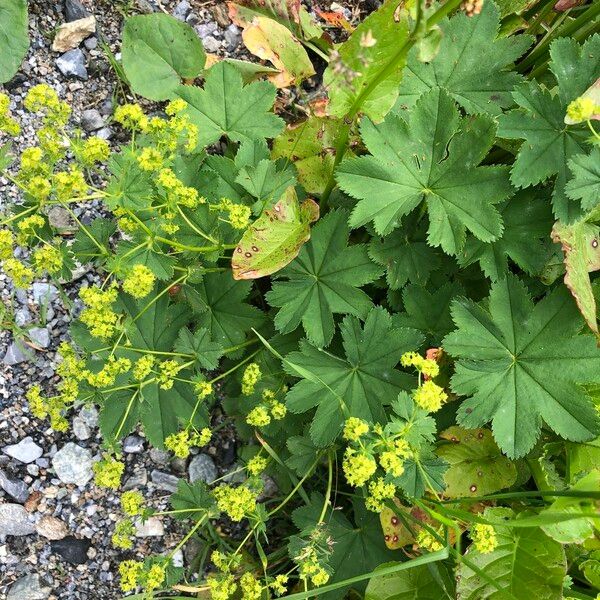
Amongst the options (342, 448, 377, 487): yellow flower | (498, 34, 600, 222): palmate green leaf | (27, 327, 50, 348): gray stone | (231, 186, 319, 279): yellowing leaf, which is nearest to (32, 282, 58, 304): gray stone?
(27, 327, 50, 348): gray stone

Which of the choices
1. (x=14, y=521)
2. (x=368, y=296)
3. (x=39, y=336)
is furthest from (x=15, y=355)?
(x=368, y=296)

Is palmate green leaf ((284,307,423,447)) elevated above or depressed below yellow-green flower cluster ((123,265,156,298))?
below

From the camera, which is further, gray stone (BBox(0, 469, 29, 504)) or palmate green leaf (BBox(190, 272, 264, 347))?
gray stone (BBox(0, 469, 29, 504))

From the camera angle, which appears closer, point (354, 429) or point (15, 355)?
point (354, 429)

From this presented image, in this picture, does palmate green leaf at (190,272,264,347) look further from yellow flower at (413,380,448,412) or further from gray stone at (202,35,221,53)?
gray stone at (202,35,221,53)

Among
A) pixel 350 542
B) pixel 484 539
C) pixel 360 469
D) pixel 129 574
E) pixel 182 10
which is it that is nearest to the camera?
pixel 360 469

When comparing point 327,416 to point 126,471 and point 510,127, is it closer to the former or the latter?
point 126,471

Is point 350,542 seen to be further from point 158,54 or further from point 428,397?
point 158,54
